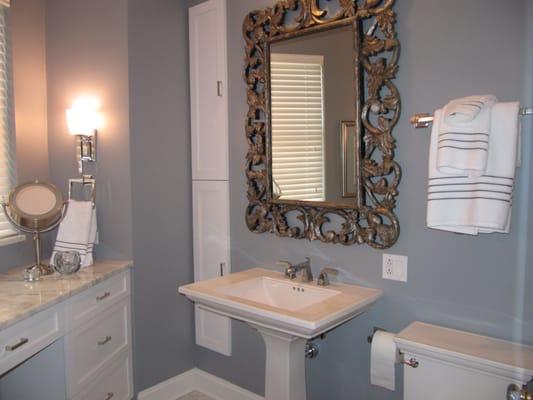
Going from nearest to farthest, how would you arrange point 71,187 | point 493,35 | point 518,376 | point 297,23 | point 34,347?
point 518,376 → point 493,35 → point 34,347 → point 297,23 → point 71,187

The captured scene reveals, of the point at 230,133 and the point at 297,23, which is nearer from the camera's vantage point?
the point at 297,23

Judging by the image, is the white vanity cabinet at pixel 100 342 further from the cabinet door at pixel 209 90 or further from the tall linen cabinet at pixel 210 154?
the cabinet door at pixel 209 90

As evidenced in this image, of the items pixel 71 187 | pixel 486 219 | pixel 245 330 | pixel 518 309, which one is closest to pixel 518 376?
pixel 518 309

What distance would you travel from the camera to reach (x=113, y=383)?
8.05 ft

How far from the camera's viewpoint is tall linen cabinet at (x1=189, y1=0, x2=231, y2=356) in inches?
106

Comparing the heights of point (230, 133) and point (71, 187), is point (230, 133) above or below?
above

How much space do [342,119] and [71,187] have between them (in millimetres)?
1716

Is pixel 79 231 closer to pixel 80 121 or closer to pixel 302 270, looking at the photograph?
pixel 80 121

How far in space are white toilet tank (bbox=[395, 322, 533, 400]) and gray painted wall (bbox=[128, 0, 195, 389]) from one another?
4.98ft

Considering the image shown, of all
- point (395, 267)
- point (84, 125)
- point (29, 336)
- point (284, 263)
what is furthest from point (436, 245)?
point (84, 125)

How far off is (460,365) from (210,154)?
1.76 metres

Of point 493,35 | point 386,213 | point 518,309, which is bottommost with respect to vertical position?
point 518,309

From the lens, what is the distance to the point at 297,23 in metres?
2.27

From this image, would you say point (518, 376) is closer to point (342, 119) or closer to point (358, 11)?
point (342, 119)
